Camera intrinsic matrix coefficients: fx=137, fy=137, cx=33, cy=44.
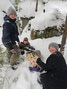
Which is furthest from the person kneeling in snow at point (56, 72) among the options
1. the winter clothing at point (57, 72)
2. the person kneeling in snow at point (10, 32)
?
the person kneeling in snow at point (10, 32)

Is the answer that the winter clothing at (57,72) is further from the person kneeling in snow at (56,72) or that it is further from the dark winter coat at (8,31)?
the dark winter coat at (8,31)

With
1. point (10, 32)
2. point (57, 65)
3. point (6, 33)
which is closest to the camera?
point (57, 65)

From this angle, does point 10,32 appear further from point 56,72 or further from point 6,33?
point 56,72

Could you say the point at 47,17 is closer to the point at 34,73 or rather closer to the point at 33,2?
the point at 34,73

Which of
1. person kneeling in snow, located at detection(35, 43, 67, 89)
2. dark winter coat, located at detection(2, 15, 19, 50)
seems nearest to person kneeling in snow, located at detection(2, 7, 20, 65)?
dark winter coat, located at detection(2, 15, 19, 50)

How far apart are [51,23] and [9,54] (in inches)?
126

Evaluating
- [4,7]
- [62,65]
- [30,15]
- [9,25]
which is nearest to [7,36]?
[9,25]

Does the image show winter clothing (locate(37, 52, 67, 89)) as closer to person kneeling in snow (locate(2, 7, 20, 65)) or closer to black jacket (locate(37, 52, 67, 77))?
black jacket (locate(37, 52, 67, 77))

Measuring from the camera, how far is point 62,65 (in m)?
2.70

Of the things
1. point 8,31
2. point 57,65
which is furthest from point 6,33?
point 57,65

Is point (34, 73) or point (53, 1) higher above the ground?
point (53, 1)

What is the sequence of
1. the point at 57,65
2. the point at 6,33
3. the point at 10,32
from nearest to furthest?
1. the point at 57,65
2. the point at 6,33
3. the point at 10,32

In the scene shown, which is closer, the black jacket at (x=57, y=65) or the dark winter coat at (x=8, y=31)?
the black jacket at (x=57, y=65)

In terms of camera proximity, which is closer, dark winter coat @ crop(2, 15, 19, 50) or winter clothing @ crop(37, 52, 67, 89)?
winter clothing @ crop(37, 52, 67, 89)
